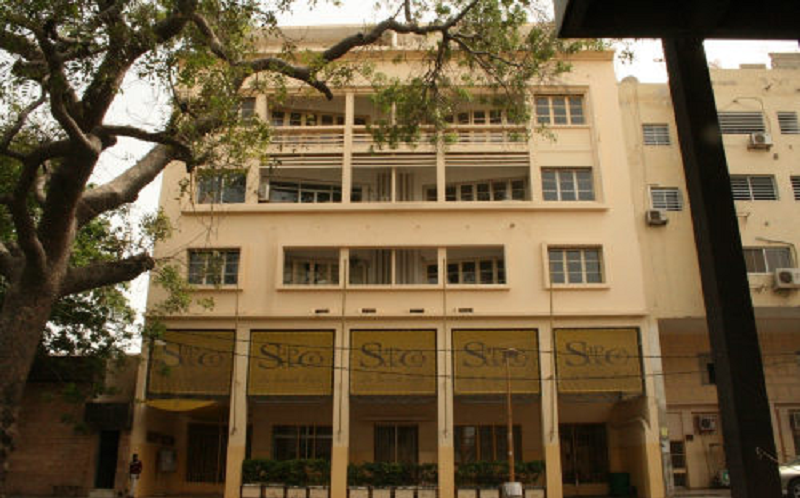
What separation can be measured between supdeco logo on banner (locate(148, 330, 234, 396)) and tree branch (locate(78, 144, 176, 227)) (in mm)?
11127

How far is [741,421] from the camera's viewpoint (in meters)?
4.03

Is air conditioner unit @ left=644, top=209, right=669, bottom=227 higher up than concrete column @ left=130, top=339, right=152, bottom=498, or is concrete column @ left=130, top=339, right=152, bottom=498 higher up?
air conditioner unit @ left=644, top=209, right=669, bottom=227

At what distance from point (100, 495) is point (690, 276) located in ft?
67.0

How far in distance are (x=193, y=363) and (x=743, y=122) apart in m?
21.5

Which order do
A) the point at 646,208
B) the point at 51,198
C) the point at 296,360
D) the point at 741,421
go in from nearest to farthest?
the point at 741,421, the point at 51,198, the point at 296,360, the point at 646,208

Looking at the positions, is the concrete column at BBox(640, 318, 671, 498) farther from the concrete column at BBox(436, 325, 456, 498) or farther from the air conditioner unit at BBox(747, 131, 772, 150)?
the air conditioner unit at BBox(747, 131, 772, 150)

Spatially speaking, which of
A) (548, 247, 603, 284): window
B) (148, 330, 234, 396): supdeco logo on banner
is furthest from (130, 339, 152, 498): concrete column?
(548, 247, 603, 284): window

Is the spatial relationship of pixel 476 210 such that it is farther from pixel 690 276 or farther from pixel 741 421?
pixel 741 421

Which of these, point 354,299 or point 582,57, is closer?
point 354,299

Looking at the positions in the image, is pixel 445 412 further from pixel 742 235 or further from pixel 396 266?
pixel 742 235

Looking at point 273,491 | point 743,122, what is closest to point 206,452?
point 273,491

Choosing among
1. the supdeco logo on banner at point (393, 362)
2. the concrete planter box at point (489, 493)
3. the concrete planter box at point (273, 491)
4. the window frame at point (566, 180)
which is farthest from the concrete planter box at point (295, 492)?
the window frame at point (566, 180)

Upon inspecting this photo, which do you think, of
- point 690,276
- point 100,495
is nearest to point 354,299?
point 100,495

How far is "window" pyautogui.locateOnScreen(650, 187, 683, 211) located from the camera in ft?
83.0
